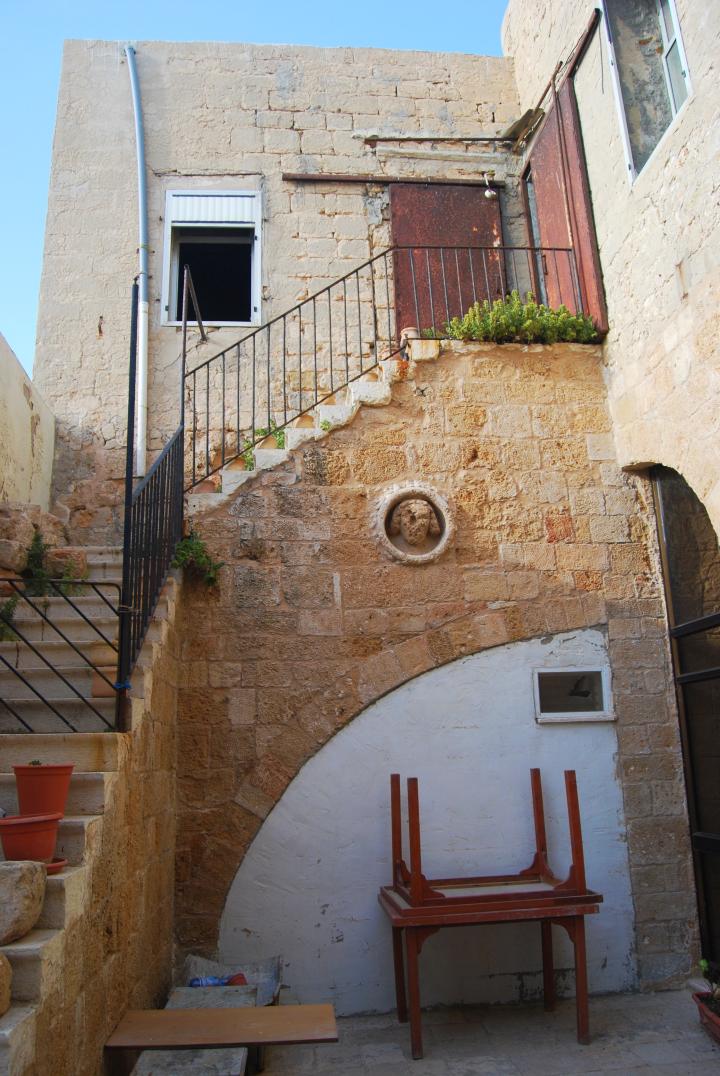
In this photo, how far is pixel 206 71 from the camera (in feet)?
24.3

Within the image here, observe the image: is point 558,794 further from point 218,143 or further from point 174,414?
point 218,143

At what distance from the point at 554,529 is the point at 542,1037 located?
2750mm

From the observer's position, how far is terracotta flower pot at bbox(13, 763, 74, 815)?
2777 millimetres

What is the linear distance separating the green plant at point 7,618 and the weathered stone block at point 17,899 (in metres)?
1.91

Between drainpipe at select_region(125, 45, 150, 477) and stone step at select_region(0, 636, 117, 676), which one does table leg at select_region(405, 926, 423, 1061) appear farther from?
drainpipe at select_region(125, 45, 150, 477)

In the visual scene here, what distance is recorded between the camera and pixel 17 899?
2387 mm

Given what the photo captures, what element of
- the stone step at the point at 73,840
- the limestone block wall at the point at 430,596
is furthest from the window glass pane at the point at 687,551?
the stone step at the point at 73,840

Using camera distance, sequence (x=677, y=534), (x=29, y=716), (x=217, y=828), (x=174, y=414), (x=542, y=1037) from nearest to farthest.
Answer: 1. (x=29, y=716)
2. (x=542, y=1037)
3. (x=217, y=828)
4. (x=677, y=534)
5. (x=174, y=414)

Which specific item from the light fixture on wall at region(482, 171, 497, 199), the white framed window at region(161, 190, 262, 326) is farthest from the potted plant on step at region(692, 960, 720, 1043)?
the light fixture on wall at region(482, 171, 497, 199)

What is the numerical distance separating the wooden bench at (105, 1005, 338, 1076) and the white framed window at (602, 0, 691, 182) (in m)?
4.89

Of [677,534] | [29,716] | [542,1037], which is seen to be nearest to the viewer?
[29,716]

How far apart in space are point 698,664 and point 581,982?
6.16ft

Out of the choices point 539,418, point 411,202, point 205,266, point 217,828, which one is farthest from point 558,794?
point 205,266

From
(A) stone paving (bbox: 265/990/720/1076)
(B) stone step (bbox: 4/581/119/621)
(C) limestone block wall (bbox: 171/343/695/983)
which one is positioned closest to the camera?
(A) stone paving (bbox: 265/990/720/1076)
